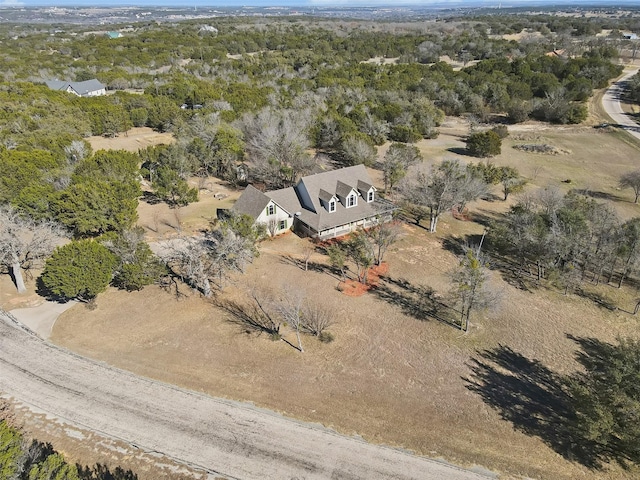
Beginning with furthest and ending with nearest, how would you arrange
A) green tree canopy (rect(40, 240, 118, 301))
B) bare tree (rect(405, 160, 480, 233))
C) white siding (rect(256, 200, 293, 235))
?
bare tree (rect(405, 160, 480, 233))
white siding (rect(256, 200, 293, 235))
green tree canopy (rect(40, 240, 118, 301))

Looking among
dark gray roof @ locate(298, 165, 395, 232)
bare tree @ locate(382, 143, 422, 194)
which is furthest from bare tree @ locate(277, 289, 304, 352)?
bare tree @ locate(382, 143, 422, 194)

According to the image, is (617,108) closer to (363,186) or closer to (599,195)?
(599,195)

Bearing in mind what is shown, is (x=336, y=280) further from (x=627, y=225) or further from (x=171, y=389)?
(x=627, y=225)

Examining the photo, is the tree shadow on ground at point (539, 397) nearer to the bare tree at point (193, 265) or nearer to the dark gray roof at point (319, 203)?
the dark gray roof at point (319, 203)

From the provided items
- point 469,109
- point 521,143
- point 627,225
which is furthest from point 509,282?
point 469,109

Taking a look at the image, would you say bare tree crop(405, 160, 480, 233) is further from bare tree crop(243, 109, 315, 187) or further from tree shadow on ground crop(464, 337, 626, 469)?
tree shadow on ground crop(464, 337, 626, 469)

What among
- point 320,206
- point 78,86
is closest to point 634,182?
point 320,206
